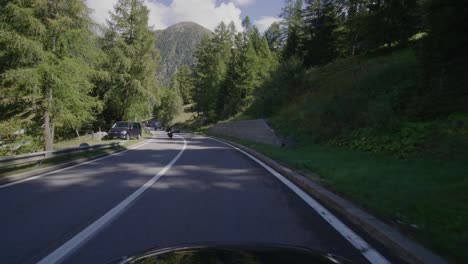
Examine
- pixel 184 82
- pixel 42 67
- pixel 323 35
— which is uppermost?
pixel 184 82

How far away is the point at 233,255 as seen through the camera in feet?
8.13

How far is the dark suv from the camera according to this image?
31062 millimetres

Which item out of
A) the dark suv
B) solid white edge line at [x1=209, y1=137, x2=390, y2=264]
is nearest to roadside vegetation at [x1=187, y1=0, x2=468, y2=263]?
solid white edge line at [x1=209, y1=137, x2=390, y2=264]

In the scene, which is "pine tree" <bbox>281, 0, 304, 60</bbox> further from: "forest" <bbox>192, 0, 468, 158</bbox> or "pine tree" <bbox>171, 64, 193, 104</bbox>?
"pine tree" <bbox>171, 64, 193, 104</bbox>

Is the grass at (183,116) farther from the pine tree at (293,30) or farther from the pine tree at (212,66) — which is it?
the pine tree at (293,30)

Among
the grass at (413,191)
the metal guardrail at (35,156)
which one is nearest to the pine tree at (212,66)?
the metal guardrail at (35,156)

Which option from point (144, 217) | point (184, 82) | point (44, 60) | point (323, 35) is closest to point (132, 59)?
point (44, 60)

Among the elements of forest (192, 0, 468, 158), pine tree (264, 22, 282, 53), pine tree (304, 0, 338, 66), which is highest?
pine tree (264, 22, 282, 53)

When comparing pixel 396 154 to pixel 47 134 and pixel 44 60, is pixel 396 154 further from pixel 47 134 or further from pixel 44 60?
pixel 47 134

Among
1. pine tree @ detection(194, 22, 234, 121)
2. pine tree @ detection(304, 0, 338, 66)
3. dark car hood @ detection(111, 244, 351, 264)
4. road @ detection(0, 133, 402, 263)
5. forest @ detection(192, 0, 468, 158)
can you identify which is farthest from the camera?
pine tree @ detection(194, 22, 234, 121)

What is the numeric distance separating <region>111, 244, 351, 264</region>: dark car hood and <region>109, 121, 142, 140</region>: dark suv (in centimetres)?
2992

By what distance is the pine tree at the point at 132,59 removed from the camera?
37594 mm

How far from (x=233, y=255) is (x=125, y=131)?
30428mm

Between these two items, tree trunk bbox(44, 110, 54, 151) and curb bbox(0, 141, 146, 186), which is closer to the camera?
curb bbox(0, 141, 146, 186)
